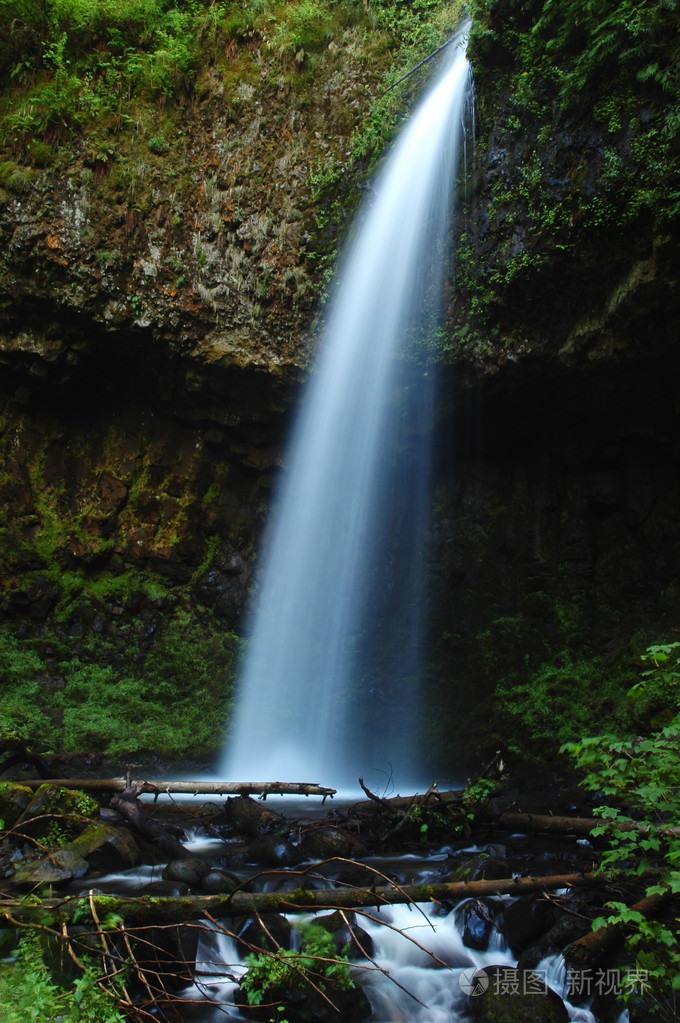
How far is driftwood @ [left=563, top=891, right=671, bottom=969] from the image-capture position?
3512mm

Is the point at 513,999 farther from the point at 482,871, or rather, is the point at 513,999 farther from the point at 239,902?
the point at 239,902

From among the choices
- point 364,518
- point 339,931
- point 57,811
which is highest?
point 364,518

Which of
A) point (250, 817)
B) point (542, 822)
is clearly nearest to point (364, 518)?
point (250, 817)

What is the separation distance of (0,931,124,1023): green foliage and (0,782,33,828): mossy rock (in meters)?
2.46

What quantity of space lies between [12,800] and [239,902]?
2.89 meters

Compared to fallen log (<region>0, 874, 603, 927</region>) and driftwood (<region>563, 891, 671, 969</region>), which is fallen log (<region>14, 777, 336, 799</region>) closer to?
fallen log (<region>0, 874, 603, 927</region>)

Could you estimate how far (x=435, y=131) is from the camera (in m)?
8.94

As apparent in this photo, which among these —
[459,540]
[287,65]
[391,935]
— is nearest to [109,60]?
[287,65]

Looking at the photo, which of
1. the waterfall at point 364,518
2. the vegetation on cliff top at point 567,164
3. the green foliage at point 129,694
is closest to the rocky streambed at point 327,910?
the waterfall at point 364,518

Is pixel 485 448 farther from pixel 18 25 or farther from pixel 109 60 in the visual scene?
pixel 18 25

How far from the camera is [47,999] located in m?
2.72

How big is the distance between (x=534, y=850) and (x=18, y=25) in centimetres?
1392

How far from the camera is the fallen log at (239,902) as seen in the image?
3174 millimetres

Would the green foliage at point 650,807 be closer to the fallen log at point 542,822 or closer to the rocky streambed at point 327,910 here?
the rocky streambed at point 327,910
